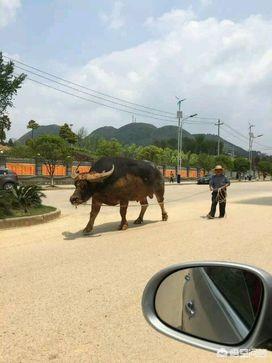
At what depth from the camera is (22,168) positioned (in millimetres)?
48688

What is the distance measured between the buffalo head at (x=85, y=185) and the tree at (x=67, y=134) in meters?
79.3

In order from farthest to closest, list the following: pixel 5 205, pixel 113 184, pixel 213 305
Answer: pixel 5 205 → pixel 113 184 → pixel 213 305

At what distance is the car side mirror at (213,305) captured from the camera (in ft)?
6.90

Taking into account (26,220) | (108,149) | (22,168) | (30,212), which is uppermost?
(108,149)

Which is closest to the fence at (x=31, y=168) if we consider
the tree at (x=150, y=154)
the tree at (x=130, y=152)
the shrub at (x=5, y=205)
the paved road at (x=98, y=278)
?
the tree at (x=130, y=152)

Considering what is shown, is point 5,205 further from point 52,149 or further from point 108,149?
point 108,149

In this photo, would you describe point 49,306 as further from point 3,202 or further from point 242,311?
point 3,202

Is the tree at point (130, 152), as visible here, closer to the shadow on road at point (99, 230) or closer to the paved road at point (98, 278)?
the shadow on road at point (99, 230)

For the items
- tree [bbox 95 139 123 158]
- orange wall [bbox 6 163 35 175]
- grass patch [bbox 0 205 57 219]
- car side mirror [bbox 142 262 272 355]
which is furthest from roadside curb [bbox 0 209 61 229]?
tree [bbox 95 139 123 158]

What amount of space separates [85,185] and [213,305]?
10239mm

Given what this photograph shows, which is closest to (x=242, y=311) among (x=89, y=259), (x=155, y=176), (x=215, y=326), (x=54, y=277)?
(x=215, y=326)

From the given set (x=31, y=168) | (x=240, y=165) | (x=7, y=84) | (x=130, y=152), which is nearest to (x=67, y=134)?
(x=130, y=152)

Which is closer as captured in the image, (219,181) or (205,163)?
(219,181)

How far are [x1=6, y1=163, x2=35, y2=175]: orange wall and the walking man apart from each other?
3408cm
